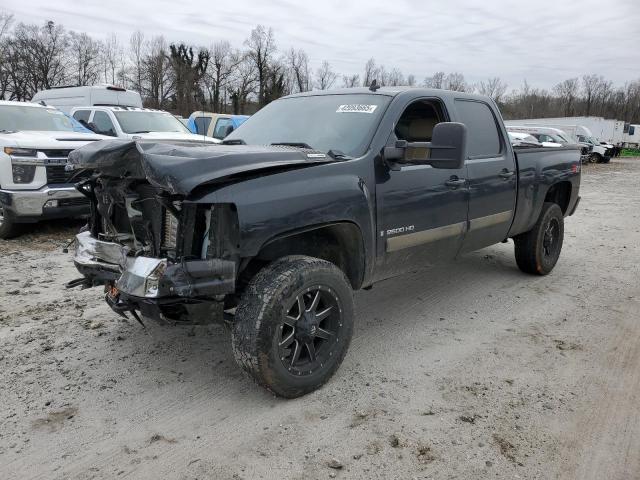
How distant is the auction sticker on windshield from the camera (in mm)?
3982

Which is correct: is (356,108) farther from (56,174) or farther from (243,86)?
(243,86)

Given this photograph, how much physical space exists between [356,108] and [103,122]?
884cm

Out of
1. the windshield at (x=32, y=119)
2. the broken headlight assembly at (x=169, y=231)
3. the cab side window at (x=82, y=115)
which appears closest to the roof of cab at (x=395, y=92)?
the broken headlight assembly at (x=169, y=231)

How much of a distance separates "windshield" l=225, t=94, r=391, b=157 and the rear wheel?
4131mm

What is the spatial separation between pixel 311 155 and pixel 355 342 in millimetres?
1596

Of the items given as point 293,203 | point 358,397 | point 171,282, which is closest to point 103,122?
point 293,203

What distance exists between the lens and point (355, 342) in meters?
4.18

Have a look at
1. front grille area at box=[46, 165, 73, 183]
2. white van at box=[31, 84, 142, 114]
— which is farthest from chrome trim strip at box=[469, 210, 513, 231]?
white van at box=[31, 84, 142, 114]

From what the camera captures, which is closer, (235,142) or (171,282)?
(171,282)

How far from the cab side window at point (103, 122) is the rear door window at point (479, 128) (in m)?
8.18

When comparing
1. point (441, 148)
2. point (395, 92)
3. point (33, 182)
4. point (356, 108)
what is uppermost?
point (395, 92)

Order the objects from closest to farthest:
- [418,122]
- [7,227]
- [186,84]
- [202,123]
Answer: [418,122], [7,227], [202,123], [186,84]

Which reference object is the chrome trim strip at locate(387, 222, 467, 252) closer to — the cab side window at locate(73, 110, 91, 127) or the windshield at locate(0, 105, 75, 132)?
the windshield at locate(0, 105, 75, 132)

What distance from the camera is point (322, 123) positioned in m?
4.07
